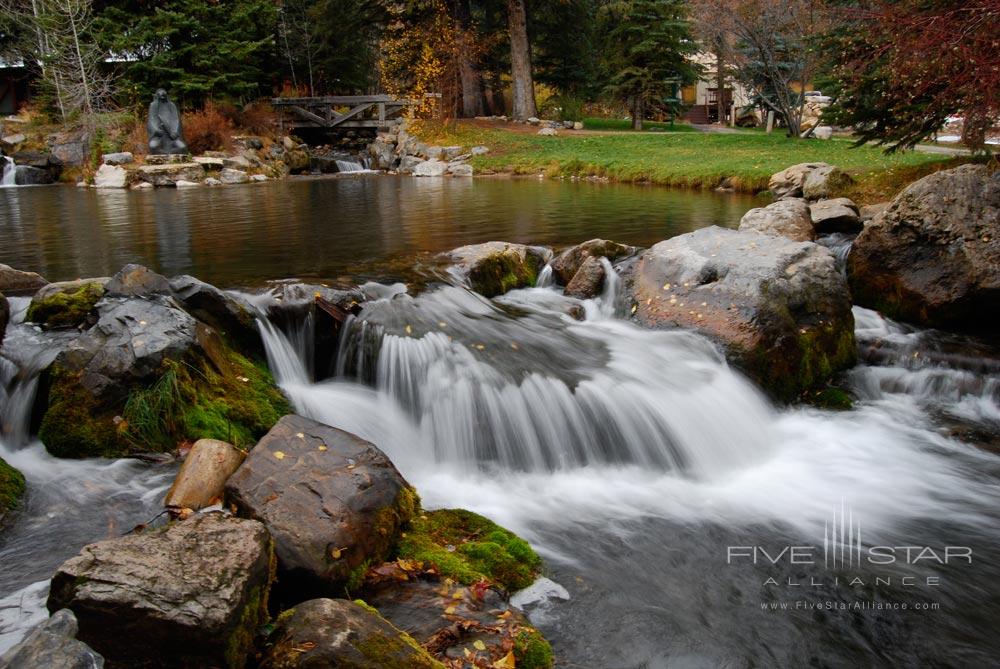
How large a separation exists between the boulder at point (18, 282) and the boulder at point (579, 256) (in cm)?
578

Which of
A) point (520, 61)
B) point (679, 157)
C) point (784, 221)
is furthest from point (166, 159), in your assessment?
point (784, 221)

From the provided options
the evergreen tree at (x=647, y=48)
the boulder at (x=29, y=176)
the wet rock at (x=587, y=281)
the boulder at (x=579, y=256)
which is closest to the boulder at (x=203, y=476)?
the wet rock at (x=587, y=281)

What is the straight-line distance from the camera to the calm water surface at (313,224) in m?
9.60

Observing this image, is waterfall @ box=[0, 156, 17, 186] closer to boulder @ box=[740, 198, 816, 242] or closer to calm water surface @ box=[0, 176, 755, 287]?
calm water surface @ box=[0, 176, 755, 287]

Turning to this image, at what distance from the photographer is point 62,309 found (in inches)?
239

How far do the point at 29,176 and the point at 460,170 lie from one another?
1472 cm

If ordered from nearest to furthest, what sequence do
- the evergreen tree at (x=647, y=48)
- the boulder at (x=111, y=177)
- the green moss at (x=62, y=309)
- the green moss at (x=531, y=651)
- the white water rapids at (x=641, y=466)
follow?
the green moss at (x=531, y=651), the white water rapids at (x=641, y=466), the green moss at (x=62, y=309), the boulder at (x=111, y=177), the evergreen tree at (x=647, y=48)

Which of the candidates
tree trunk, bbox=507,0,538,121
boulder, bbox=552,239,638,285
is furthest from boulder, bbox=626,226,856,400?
tree trunk, bbox=507,0,538,121

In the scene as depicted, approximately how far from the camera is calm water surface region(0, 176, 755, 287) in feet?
31.5

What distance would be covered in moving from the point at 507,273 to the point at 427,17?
24983 mm

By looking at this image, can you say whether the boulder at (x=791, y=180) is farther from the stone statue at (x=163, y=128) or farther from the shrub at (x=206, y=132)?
the shrub at (x=206, y=132)

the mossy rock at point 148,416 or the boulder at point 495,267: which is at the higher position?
the boulder at point 495,267

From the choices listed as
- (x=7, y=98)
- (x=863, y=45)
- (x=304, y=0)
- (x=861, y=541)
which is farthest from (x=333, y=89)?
(x=861, y=541)

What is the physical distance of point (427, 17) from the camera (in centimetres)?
3048
